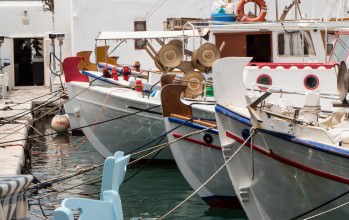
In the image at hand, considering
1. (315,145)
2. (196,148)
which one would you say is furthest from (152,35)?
(315,145)

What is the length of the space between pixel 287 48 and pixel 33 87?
2203cm

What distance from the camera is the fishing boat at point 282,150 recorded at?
30.9 ft

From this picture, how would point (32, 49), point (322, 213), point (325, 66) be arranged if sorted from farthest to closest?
1. point (32, 49)
2. point (325, 66)
3. point (322, 213)

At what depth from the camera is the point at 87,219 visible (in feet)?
20.9

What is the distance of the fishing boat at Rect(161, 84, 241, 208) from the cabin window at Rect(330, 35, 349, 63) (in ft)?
7.29

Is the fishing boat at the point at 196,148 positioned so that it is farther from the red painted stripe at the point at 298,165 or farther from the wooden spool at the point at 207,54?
the wooden spool at the point at 207,54

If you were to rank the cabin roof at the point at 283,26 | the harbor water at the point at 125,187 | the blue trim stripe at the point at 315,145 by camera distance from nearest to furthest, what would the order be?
the blue trim stripe at the point at 315,145 → the harbor water at the point at 125,187 → the cabin roof at the point at 283,26

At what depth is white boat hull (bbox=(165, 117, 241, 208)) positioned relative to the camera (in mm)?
13703

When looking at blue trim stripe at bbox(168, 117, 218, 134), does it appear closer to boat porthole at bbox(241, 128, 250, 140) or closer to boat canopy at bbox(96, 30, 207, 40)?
boat porthole at bbox(241, 128, 250, 140)

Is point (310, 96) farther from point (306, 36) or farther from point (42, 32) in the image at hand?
point (42, 32)

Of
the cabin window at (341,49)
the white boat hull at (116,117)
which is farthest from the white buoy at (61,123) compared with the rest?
the cabin window at (341,49)

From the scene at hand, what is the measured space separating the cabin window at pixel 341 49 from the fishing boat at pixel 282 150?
2617 millimetres

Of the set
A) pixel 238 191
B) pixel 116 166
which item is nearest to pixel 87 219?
pixel 116 166

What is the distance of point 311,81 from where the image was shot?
13.2 meters
